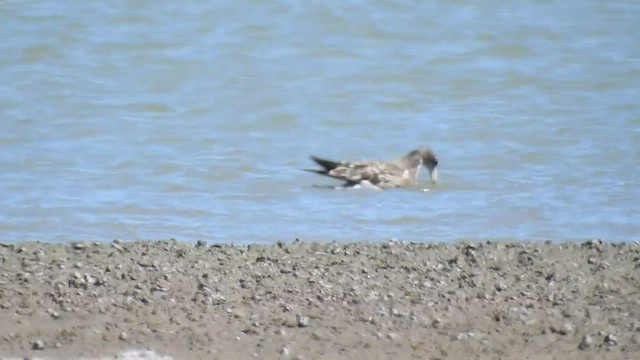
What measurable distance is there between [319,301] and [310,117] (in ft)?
19.7

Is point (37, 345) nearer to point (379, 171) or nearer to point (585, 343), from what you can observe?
point (585, 343)

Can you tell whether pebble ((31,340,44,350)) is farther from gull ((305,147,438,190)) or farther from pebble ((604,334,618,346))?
gull ((305,147,438,190))

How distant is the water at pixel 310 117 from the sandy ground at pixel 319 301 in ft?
4.43

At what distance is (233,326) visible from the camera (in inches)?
265

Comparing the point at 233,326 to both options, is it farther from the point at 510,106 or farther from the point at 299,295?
the point at 510,106

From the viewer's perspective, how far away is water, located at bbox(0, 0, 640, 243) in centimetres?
999

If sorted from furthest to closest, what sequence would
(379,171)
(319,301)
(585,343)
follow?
(379,171) → (319,301) → (585,343)

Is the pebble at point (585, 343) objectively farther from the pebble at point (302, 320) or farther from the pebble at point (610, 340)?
the pebble at point (302, 320)

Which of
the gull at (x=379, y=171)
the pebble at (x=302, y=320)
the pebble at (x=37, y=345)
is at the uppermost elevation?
the gull at (x=379, y=171)

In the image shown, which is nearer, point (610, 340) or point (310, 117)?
point (610, 340)

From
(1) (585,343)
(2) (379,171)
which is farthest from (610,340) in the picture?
(2) (379,171)

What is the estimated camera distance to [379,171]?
37.5ft

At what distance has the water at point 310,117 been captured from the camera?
9992 mm

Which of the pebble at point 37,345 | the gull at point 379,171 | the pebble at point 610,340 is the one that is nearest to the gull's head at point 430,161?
the gull at point 379,171
